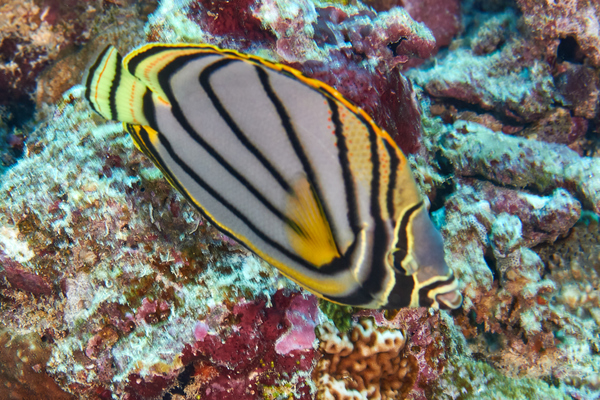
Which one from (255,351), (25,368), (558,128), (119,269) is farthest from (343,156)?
(558,128)

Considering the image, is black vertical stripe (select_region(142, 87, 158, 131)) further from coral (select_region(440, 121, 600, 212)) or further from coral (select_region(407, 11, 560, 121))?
coral (select_region(407, 11, 560, 121))

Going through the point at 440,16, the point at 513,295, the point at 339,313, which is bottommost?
the point at 339,313

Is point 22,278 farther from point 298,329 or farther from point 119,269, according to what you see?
point 298,329

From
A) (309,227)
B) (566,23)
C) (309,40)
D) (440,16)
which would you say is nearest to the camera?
(309,227)

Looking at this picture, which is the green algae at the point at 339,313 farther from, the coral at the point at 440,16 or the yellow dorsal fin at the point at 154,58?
the coral at the point at 440,16

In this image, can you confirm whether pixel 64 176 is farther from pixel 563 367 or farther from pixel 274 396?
pixel 563 367

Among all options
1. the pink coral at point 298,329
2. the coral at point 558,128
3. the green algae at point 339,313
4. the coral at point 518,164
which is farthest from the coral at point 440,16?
the pink coral at point 298,329

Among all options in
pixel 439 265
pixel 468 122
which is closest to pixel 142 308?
pixel 439 265
